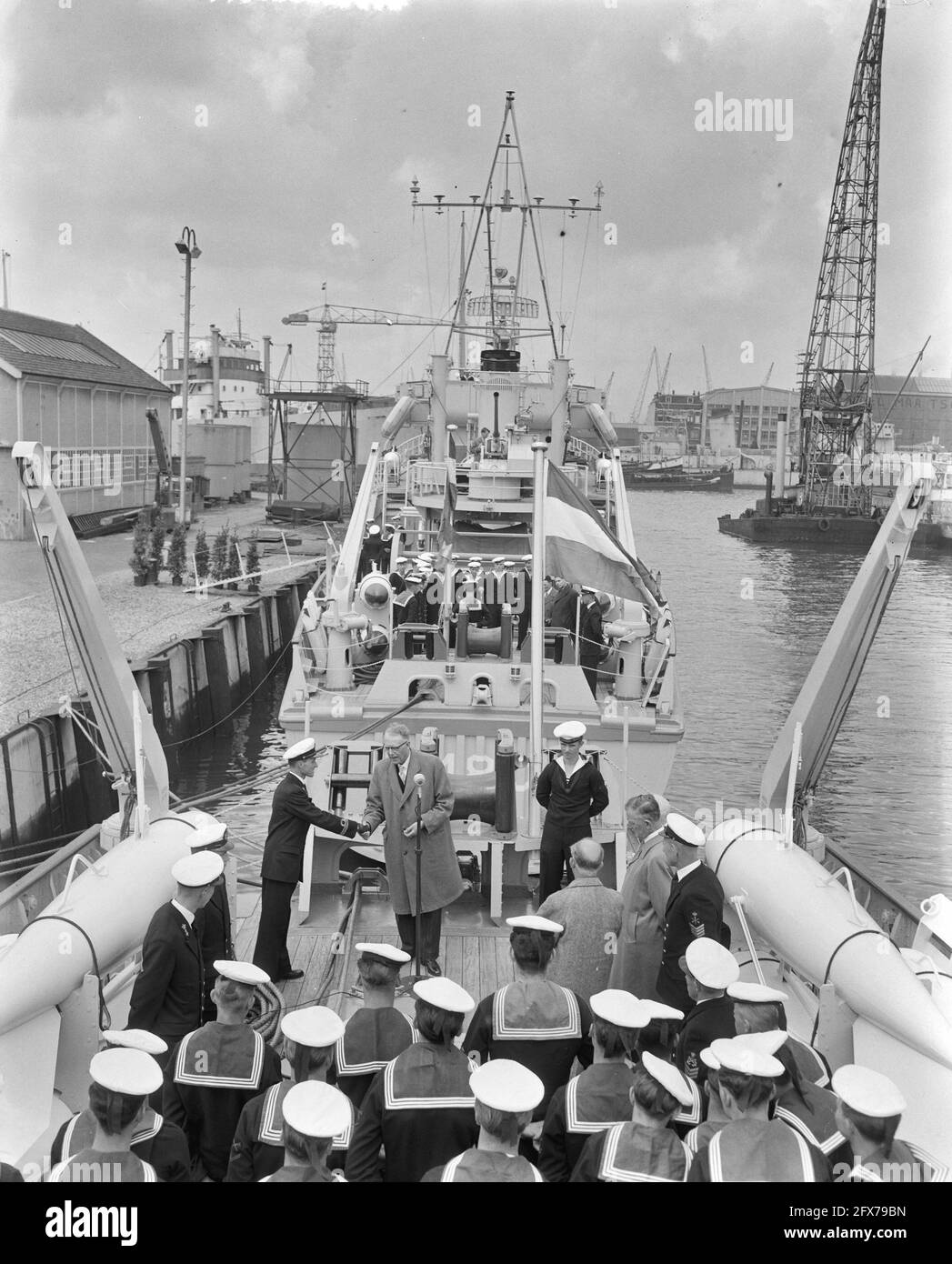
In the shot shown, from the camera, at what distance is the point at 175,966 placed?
5.32 m

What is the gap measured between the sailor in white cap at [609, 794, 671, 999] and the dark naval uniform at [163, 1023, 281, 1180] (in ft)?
6.33

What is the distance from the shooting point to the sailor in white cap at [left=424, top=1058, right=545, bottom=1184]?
3.45 metres

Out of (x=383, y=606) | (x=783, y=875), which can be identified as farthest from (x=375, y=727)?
(x=783, y=875)

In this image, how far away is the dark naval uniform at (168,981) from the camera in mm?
5258

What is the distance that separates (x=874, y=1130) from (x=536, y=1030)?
4.63ft

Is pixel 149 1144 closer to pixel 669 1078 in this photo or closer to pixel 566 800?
pixel 669 1078

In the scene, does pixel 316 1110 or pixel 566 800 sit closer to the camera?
pixel 316 1110

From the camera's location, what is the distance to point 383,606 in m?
14.8

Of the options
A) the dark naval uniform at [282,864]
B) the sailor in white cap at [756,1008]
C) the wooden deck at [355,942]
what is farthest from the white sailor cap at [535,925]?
the dark naval uniform at [282,864]

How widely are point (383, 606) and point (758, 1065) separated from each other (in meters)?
11.4

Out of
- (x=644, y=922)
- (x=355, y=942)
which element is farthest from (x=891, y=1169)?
(x=355, y=942)

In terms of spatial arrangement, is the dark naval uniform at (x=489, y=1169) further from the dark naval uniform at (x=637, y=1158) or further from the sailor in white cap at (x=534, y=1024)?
the sailor in white cap at (x=534, y=1024)

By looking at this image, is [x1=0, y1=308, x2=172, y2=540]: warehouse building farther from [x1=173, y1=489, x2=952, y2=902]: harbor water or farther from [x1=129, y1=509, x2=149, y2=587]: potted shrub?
[x1=173, y1=489, x2=952, y2=902]: harbor water
